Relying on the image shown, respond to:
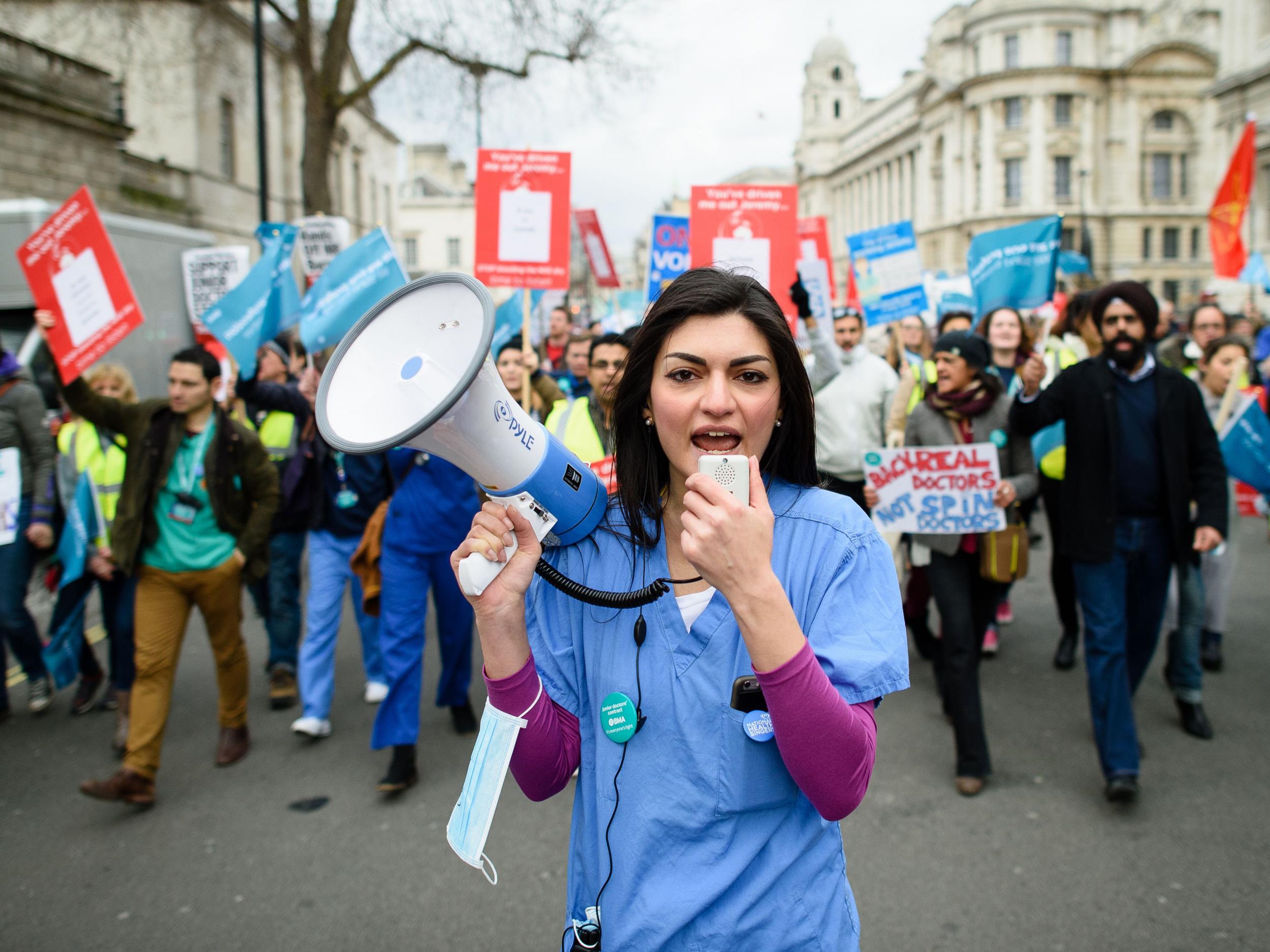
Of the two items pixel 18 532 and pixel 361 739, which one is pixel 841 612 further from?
pixel 18 532

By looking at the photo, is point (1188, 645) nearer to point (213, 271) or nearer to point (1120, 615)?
point (1120, 615)

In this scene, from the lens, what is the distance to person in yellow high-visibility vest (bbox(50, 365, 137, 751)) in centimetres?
475

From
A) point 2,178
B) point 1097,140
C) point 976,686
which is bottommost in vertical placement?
point 976,686

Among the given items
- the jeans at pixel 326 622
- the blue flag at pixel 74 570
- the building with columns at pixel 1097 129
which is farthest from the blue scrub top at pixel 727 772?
the building with columns at pixel 1097 129

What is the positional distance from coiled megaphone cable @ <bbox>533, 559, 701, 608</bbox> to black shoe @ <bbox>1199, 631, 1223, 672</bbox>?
5115mm

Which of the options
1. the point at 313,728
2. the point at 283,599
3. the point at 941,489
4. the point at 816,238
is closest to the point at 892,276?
the point at 816,238

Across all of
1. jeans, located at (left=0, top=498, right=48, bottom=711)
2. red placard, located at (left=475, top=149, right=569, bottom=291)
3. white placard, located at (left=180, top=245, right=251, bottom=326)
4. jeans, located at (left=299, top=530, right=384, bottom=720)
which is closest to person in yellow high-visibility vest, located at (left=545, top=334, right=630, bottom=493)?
red placard, located at (left=475, top=149, right=569, bottom=291)

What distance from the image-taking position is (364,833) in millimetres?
3764

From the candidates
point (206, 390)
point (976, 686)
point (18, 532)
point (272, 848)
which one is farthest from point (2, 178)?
point (976, 686)

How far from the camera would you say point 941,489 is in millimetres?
4344

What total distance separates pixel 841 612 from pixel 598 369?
3893 millimetres

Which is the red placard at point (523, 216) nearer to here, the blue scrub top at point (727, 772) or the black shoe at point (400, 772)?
the black shoe at point (400, 772)

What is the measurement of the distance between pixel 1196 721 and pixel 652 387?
13.9 ft

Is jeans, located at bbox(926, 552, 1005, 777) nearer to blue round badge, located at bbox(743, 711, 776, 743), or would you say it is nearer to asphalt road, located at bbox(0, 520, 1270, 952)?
asphalt road, located at bbox(0, 520, 1270, 952)
